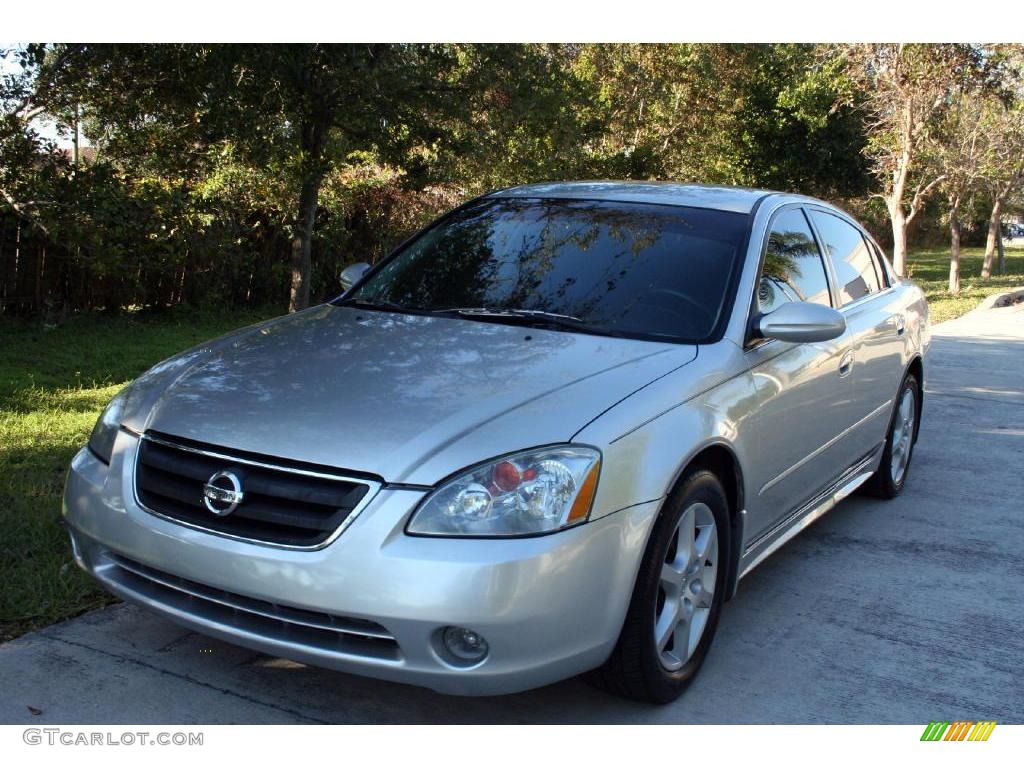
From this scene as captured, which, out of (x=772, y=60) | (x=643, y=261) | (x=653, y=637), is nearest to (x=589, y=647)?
(x=653, y=637)

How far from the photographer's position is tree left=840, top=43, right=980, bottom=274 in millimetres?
19359

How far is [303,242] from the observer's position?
12492mm

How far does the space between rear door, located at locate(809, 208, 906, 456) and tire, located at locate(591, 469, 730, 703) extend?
64.9 inches

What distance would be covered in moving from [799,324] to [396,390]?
1.52 meters

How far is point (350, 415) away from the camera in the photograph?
3.16 metres

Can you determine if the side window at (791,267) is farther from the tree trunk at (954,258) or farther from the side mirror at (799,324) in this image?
the tree trunk at (954,258)

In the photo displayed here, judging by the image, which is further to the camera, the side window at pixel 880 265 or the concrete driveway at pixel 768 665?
the side window at pixel 880 265

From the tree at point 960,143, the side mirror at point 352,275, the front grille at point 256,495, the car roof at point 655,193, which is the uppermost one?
the tree at point 960,143

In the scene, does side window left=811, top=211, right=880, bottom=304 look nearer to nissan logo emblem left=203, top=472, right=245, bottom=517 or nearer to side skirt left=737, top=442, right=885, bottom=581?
side skirt left=737, top=442, right=885, bottom=581

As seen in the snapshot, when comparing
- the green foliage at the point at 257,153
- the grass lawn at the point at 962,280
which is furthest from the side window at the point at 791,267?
the grass lawn at the point at 962,280

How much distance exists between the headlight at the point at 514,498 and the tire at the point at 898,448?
3.34 meters

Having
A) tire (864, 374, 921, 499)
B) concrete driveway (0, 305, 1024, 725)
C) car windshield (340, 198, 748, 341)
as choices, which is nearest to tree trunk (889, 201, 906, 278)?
tire (864, 374, 921, 499)

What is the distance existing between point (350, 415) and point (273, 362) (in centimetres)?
66
